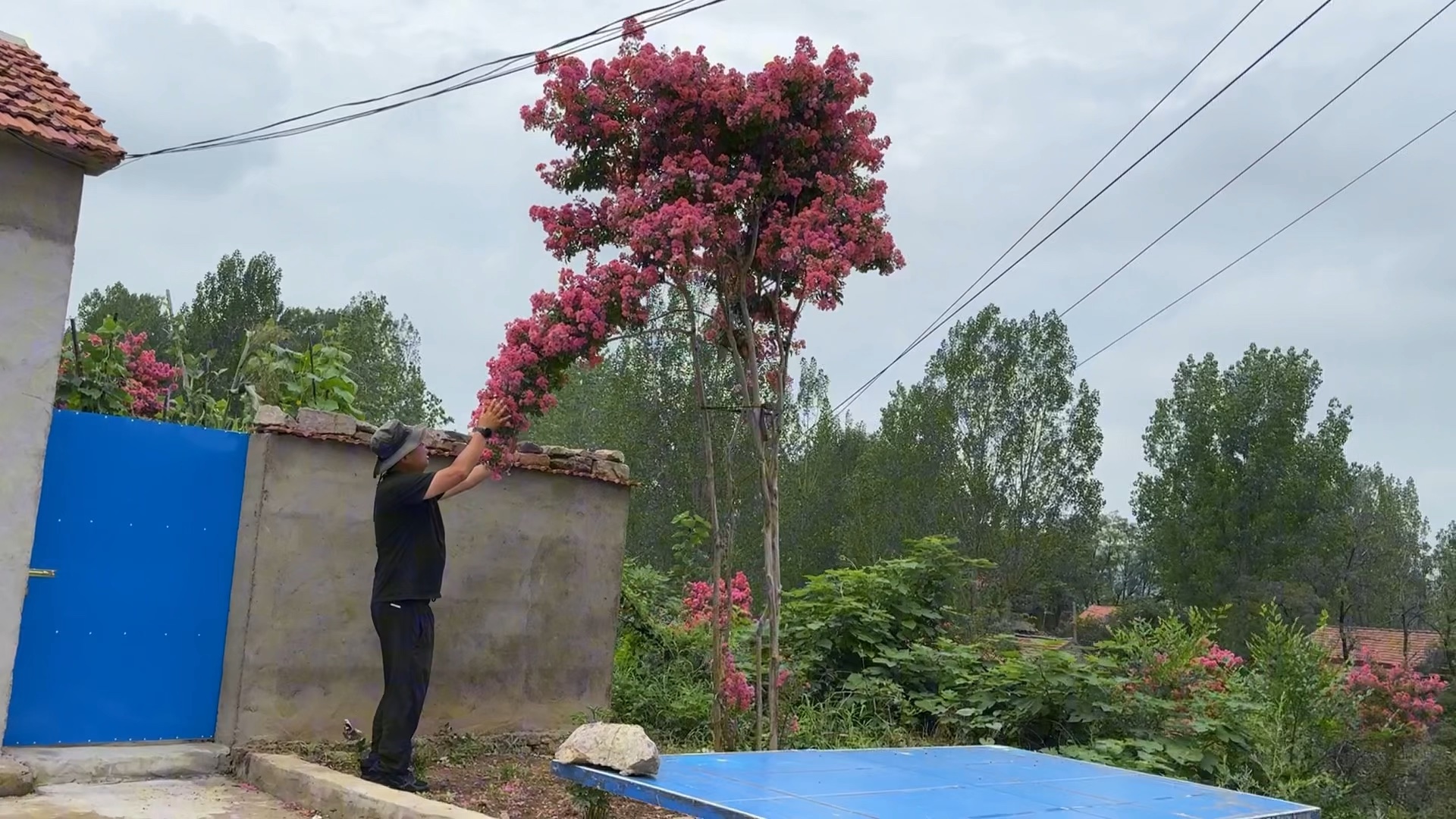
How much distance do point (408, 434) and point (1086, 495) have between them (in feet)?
113

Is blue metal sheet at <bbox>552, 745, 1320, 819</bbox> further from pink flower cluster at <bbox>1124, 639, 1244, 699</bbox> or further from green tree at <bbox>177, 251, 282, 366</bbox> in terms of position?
green tree at <bbox>177, 251, 282, 366</bbox>

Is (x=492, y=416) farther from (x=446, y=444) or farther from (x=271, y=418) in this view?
(x=271, y=418)


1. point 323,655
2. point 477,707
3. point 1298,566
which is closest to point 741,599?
point 477,707

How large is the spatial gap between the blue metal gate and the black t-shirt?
3.65ft

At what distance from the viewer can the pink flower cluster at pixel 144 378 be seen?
7.41 metres

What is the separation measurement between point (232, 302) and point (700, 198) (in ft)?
99.6

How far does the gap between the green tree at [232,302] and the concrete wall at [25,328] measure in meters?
28.2

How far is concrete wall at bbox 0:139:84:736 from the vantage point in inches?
227

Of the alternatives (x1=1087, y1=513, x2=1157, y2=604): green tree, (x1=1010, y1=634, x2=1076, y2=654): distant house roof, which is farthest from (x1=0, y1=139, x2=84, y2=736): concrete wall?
(x1=1087, y1=513, x2=1157, y2=604): green tree

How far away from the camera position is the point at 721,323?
702cm

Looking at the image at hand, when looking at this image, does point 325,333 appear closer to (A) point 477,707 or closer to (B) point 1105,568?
(A) point 477,707

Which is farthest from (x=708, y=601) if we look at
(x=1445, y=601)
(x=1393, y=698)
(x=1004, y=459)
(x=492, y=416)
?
(x=1004, y=459)

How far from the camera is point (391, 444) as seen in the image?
6215 millimetres

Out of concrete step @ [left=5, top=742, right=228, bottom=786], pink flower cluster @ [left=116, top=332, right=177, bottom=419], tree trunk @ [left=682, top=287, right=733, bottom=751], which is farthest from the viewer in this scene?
pink flower cluster @ [left=116, top=332, right=177, bottom=419]
